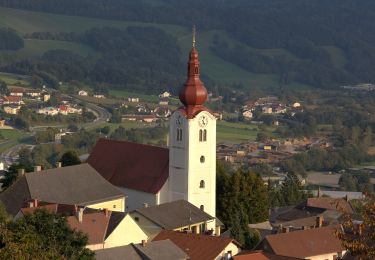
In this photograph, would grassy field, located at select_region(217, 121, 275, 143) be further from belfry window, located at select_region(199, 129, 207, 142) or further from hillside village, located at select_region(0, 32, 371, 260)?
belfry window, located at select_region(199, 129, 207, 142)

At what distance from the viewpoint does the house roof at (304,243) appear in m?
47.5

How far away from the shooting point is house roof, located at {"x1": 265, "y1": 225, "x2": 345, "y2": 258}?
47.5 metres

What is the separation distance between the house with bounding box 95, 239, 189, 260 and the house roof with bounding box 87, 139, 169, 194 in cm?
1245

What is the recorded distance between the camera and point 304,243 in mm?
48562

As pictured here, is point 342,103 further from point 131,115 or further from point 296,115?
point 131,115

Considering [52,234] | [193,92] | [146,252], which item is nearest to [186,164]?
[193,92]

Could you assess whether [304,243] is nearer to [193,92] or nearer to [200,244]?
[200,244]

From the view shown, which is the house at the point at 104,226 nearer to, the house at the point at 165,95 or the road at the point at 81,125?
the road at the point at 81,125

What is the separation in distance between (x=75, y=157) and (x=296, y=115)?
98.8 metres

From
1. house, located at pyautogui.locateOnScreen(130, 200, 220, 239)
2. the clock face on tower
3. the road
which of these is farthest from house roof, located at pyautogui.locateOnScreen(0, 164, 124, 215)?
the road

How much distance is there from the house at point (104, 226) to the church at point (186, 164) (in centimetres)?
710

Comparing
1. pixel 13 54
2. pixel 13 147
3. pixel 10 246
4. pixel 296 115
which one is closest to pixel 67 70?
pixel 13 54

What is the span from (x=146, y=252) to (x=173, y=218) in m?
9.00

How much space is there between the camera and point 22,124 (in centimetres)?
12838
